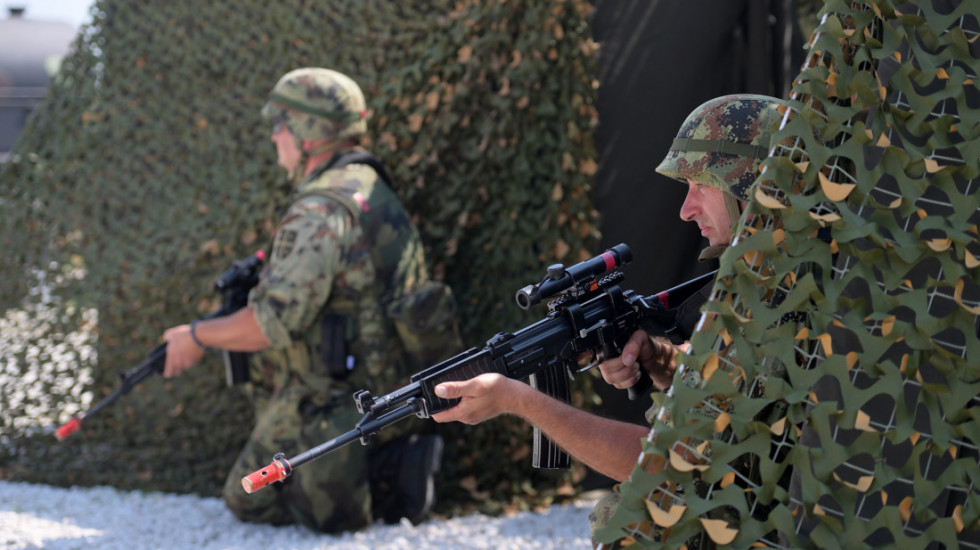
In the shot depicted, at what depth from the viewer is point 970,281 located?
1.86 meters

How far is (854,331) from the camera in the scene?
181 centimetres

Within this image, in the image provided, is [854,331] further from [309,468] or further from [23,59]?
[23,59]

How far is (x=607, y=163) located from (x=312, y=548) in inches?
91.4

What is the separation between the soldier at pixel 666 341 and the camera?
90.8 inches

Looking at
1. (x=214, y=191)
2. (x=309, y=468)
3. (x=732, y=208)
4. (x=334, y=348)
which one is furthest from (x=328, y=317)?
(x=732, y=208)

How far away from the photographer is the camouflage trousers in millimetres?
4527

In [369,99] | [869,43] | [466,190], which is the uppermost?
[869,43]

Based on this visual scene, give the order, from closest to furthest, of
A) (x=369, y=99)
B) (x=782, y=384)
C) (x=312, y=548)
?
(x=782, y=384) → (x=312, y=548) → (x=369, y=99)

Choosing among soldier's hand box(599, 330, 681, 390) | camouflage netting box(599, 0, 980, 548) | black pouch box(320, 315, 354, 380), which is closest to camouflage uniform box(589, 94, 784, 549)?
soldier's hand box(599, 330, 681, 390)

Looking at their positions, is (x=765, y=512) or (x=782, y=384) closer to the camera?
(x=782, y=384)

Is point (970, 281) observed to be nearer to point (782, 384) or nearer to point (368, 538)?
Result: point (782, 384)

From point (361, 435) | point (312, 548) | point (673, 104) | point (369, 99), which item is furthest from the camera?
point (369, 99)

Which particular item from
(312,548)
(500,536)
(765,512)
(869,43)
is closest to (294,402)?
(312,548)

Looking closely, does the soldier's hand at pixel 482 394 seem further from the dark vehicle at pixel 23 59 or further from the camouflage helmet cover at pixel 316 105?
the dark vehicle at pixel 23 59
